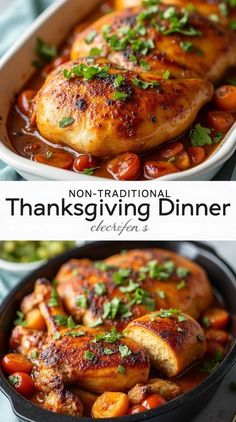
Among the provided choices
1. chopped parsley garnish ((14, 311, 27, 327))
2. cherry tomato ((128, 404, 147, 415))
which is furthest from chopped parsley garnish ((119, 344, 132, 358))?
chopped parsley garnish ((14, 311, 27, 327))

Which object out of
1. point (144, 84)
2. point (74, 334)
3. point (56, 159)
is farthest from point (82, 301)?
point (144, 84)

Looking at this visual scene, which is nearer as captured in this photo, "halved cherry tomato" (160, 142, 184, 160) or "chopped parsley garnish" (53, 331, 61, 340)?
"halved cherry tomato" (160, 142, 184, 160)

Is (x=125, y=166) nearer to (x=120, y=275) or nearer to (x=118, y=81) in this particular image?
(x=118, y=81)

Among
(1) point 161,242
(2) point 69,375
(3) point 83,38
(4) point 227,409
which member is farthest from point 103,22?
(4) point 227,409

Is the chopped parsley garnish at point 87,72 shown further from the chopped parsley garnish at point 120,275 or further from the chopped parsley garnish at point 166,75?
the chopped parsley garnish at point 120,275

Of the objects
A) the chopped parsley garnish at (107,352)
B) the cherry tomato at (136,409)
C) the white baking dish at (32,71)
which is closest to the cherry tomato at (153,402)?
the cherry tomato at (136,409)

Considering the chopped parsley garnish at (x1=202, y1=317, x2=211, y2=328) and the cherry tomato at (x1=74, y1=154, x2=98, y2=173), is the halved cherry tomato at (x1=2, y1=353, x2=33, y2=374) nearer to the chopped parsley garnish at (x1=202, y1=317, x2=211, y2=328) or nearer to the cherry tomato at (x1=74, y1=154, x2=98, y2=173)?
the chopped parsley garnish at (x1=202, y1=317, x2=211, y2=328)

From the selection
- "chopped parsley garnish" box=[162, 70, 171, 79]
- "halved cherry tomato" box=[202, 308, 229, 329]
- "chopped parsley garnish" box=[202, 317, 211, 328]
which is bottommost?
"halved cherry tomato" box=[202, 308, 229, 329]
